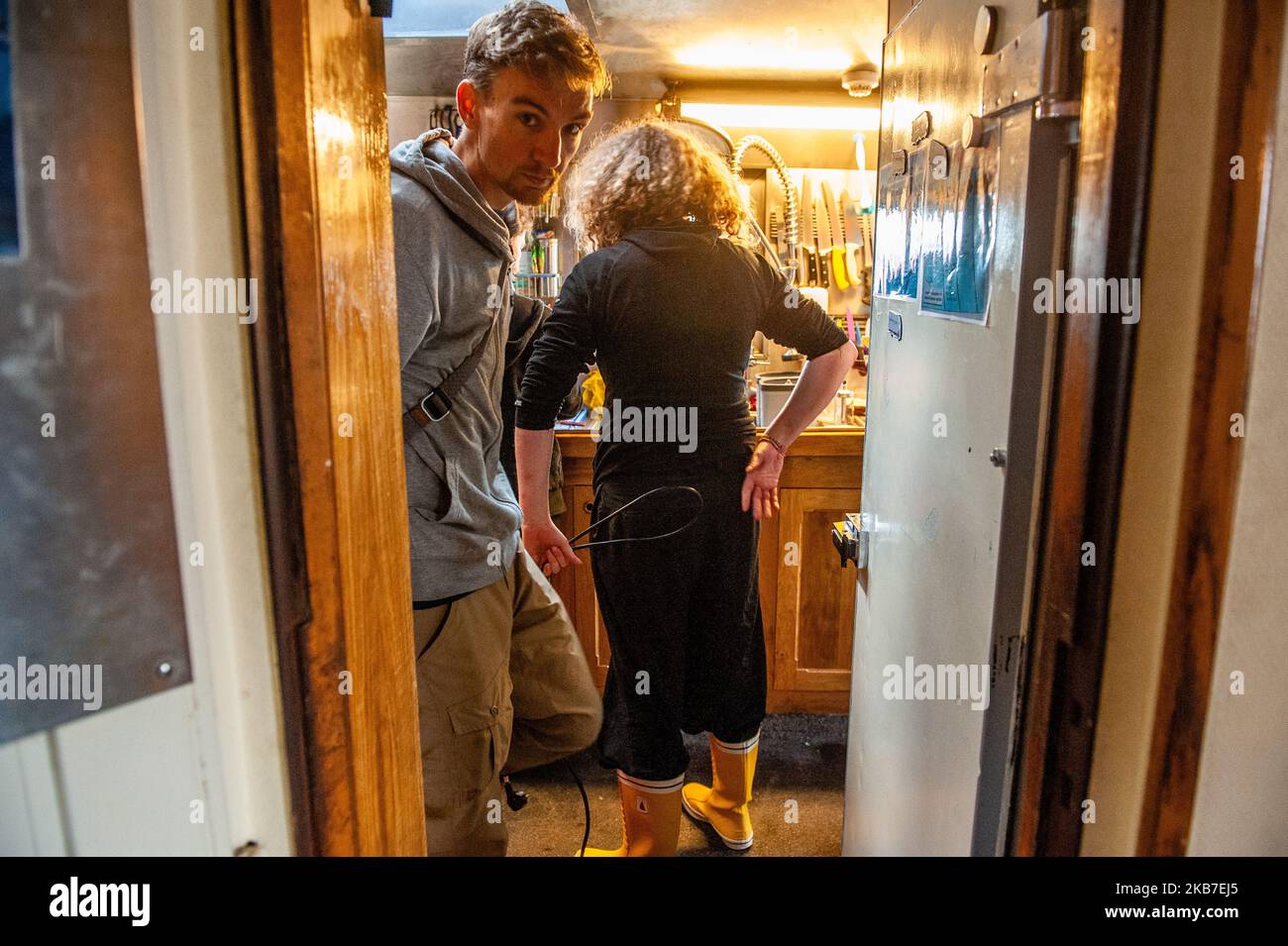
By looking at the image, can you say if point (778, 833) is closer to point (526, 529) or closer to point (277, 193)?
point (526, 529)

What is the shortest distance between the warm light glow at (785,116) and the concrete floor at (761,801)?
199 cm

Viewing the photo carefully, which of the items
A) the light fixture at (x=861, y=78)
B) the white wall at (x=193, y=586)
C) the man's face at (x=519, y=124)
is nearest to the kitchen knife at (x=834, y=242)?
the light fixture at (x=861, y=78)

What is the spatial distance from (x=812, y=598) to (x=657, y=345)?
1.12 m

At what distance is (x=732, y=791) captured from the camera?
188cm

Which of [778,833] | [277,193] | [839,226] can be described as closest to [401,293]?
[277,193]

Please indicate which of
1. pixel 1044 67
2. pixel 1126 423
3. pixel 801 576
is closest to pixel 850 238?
pixel 801 576

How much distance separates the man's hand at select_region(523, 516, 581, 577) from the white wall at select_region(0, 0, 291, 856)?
1014 millimetres

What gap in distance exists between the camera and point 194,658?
48cm

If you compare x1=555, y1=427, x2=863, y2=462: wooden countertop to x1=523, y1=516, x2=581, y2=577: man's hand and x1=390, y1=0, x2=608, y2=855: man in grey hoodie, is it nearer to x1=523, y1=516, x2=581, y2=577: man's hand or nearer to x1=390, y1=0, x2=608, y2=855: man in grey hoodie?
x1=523, y1=516, x2=581, y2=577: man's hand

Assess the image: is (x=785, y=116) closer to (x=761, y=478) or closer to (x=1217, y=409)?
(x=761, y=478)

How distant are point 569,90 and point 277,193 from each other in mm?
816

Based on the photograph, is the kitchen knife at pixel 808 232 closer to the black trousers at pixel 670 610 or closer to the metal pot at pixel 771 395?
the metal pot at pixel 771 395

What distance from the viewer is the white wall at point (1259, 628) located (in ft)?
1.61
